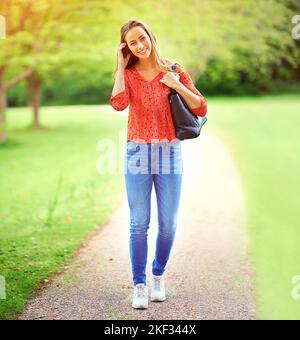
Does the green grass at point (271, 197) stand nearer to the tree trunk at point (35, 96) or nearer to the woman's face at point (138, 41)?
the woman's face at point (138, 41)

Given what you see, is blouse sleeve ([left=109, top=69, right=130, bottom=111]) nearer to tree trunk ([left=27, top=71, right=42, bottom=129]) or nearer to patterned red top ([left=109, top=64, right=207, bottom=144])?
patterned red top ([left=109, top=64, right=207, bottom=144])

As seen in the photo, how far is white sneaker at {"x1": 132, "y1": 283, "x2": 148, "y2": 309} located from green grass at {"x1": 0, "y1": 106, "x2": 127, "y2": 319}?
790mm

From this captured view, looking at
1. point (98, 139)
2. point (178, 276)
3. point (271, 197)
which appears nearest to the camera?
point (178, 276)

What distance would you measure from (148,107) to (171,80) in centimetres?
23

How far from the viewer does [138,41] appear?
3646 mm

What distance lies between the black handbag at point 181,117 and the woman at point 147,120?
1.2 inches

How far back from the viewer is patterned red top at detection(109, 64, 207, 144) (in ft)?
12.2

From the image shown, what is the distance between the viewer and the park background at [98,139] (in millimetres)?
5314

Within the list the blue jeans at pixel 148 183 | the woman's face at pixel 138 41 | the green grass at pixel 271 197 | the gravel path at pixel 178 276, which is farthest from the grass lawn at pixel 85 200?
the woman's face at pixel 138 41

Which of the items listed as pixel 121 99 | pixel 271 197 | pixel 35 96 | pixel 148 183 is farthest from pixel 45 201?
pixel 35 96

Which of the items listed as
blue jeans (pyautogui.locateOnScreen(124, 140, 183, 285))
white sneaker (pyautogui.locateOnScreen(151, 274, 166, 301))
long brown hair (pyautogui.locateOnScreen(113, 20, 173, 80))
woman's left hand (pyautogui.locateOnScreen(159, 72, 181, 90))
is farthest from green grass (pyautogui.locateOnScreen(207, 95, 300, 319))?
long brown hair (pyautogui.locateOnScreen(113, 20, 173, 80))

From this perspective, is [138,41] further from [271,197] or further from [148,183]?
[271,197]
